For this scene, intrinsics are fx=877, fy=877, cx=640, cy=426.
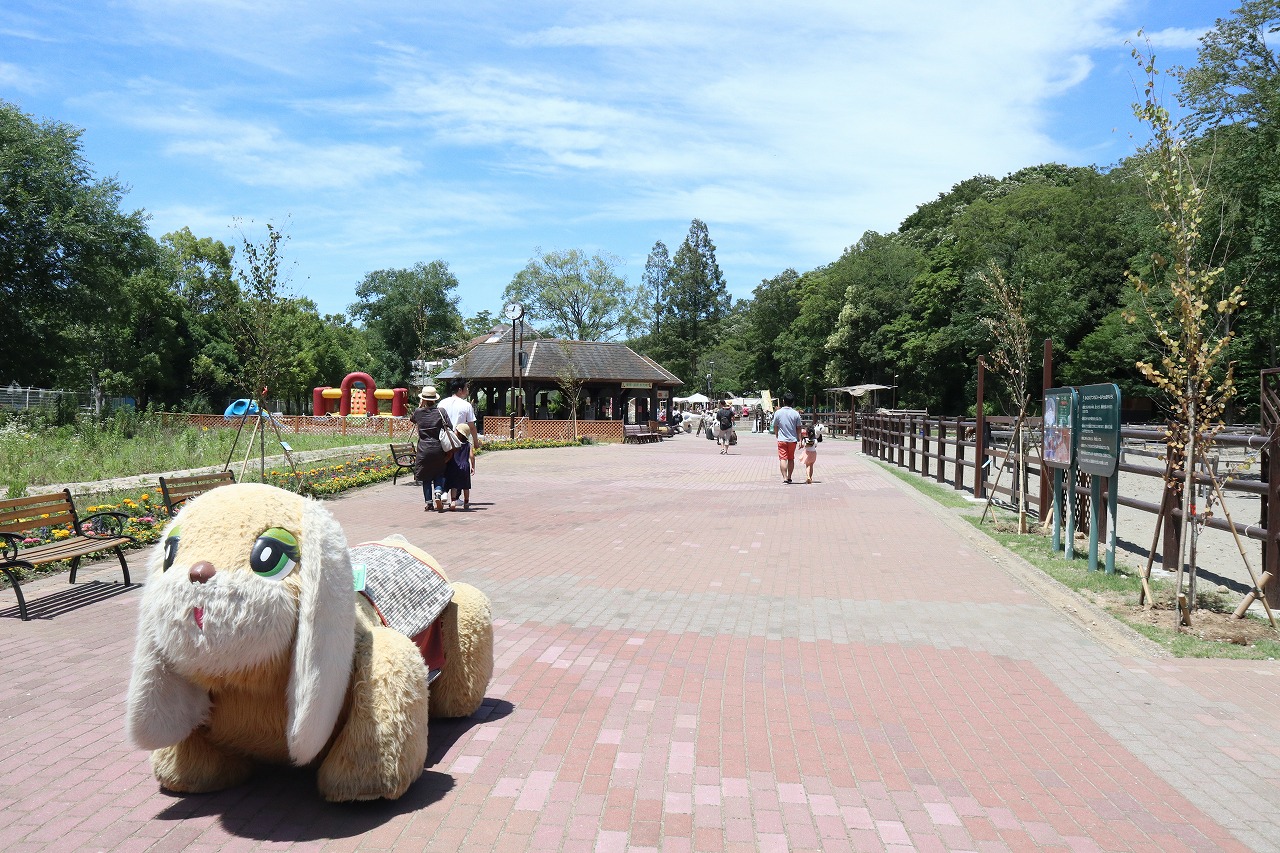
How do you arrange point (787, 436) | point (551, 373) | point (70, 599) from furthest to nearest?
point (551, 373) → point (787, 436) → point (70, 599)

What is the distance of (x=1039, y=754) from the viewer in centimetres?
422

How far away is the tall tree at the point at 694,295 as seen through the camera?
90688 millimetres

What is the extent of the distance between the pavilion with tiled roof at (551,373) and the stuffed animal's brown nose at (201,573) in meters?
36.1

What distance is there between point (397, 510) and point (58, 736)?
28.8ft

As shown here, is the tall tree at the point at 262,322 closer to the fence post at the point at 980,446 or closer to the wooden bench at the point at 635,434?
the fence post at the point at 980,446

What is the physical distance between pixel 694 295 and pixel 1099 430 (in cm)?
8415

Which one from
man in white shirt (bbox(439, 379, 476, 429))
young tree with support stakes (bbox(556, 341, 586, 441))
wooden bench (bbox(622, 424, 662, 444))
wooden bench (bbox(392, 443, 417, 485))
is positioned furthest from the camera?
young tree with support stakes (bbox(556, 341, 586, 441))

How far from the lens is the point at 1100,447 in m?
8.12

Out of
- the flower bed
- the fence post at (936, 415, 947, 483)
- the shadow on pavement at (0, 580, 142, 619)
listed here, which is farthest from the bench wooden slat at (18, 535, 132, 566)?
the fence post at (936, 415, 947, 483)

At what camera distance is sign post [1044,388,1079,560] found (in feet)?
29.6

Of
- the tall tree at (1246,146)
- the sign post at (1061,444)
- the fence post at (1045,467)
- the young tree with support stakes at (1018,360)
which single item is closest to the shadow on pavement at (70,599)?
the sign post at (1061,444)

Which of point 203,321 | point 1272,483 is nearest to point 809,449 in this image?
point 1272,483

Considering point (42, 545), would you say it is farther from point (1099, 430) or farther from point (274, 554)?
point (1099, 430)

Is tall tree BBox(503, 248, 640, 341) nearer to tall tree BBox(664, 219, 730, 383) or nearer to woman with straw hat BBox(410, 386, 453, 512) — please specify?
tall tree BBox(664, 219, 730, 383)
